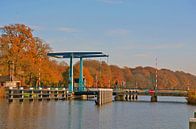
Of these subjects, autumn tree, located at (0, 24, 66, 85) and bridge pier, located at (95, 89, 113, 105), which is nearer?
bridge pier, located at (95, 89, 113, 105)

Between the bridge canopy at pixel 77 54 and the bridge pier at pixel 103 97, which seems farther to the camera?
the bridge canopy at pixel 77 54

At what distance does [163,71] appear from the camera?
159500 mm

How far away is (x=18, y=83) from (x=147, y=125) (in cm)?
4093

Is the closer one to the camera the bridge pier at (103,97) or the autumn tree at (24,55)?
the bridge pier at (103,97)

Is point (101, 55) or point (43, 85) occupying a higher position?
point (101, 55)

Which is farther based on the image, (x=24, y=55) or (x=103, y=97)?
(x=24, y=55)

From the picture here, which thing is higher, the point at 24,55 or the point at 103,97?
the point at 24,55

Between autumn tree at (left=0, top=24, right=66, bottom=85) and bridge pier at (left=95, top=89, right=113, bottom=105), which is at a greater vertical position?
autumn tree at (left=0, top=24, right=66, bottom=85)

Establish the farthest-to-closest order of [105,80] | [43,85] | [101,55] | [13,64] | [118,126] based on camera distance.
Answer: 1. [105,80]
2. [43,85]
3. [101,55]
4. [13,64]
5. [118,126]

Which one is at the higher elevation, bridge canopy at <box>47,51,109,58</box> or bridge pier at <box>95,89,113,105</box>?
bridge canopy at <box>47,51,109,58</box>

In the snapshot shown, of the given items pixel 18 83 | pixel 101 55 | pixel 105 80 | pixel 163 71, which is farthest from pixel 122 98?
pixel 163 71

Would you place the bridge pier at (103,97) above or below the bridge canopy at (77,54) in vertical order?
below

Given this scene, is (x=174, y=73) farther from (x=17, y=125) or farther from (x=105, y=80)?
(x=17, y=125)

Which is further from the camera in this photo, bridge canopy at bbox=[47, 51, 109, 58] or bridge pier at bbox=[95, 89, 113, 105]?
bridge canopy at bbox=[47, 51, 109, 58]
